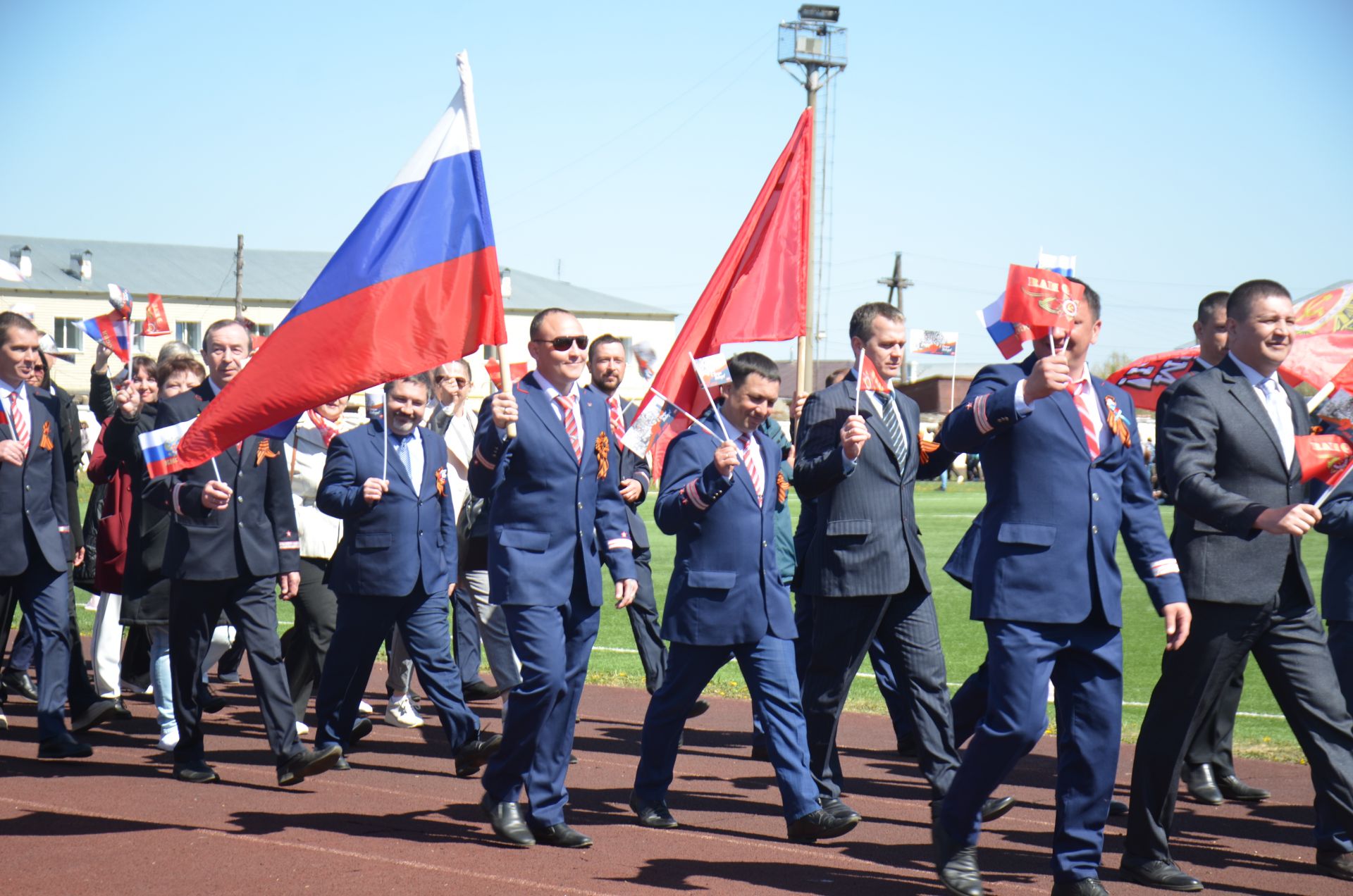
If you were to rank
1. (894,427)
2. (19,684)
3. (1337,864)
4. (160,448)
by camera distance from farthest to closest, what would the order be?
(19,684)
(160,448)
(894,427)
(1337,864)

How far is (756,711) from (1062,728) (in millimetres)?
1644

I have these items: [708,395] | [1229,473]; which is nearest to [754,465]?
[708,395]

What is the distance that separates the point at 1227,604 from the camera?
5512 millimetres

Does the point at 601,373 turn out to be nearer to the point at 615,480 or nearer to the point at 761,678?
the point at 615,480

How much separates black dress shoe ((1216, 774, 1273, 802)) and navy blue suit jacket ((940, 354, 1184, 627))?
7.93 feet

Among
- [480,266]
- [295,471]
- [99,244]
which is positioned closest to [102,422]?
[295,471]

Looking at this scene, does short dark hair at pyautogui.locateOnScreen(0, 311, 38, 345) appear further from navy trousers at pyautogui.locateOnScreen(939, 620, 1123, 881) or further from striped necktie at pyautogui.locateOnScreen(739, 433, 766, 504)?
navy trousers at pyautogui.locateOnScreen(939, 620, 1123, 881)

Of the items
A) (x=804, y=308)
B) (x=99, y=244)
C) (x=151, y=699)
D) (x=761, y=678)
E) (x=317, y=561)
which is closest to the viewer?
(x=761, y=678)

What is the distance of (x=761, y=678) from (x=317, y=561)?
388 centimetres

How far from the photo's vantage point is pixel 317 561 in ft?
30.1

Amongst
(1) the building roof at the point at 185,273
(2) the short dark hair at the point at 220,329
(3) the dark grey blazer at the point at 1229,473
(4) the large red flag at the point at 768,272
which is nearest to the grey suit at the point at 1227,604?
(3) the dark grey blazer at the point at 1229,473

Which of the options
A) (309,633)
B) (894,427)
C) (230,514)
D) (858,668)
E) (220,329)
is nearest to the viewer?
(858,668)

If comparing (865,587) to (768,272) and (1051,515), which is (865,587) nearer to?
(1051,515)

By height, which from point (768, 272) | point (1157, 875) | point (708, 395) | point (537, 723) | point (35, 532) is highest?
point (768, 272)
